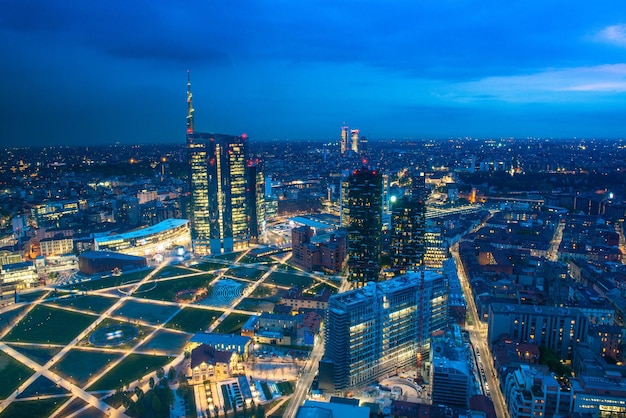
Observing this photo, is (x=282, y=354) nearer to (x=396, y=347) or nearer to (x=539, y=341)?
(x=396, y=347)

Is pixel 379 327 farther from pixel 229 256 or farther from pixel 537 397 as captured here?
pixel 229 256

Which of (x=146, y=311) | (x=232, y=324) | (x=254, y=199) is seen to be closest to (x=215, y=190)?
(x=254, y=199)

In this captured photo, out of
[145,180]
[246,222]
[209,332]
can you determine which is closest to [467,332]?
[209,332]

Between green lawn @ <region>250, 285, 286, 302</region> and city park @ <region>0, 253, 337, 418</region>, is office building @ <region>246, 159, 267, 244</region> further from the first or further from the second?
green lawn @ <region>250, 285, 286, 302</region>

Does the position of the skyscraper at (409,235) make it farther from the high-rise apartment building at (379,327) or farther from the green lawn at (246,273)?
the high-rise apartment building at (379,327)

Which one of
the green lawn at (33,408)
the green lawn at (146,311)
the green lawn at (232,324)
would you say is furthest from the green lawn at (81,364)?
the green lawn at (232,324)
